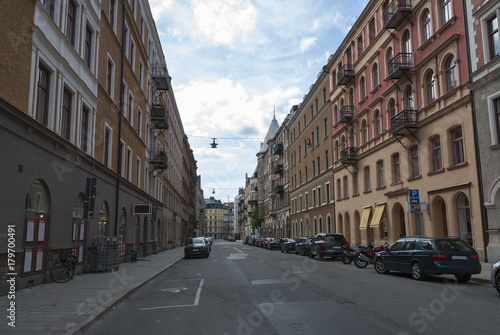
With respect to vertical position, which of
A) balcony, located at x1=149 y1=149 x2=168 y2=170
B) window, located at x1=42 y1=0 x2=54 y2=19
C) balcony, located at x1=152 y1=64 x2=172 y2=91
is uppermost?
balcony, located at x1=152 y1=64 x2=172 y2=91

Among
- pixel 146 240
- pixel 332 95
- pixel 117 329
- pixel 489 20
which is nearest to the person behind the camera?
pixel 117 329

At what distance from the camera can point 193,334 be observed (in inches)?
255

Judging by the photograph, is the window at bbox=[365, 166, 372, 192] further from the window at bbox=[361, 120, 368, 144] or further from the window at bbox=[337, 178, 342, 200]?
the window at bbox=[337, 178, 342, 200]

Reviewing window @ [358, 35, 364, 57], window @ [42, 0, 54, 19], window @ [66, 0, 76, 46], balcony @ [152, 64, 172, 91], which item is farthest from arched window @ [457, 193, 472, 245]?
balcony @ [152, 64, 172, 91]

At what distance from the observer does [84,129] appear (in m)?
16.6

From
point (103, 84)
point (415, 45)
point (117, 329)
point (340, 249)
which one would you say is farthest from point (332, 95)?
point (117, 329)

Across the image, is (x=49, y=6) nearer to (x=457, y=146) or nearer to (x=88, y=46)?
(x=88, y=46)

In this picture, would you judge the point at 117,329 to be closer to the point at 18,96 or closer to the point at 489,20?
the point at 18,96

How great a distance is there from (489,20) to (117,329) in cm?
1952

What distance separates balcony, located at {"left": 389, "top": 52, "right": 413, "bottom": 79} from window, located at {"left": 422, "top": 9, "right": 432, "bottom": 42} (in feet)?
4.79

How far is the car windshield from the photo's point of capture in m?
13.2

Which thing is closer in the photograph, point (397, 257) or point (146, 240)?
point (397, 257)

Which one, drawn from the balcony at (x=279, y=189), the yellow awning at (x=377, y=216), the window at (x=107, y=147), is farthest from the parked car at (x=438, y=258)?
the balcony at (x=279, y=189)

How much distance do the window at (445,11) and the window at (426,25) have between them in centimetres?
104
